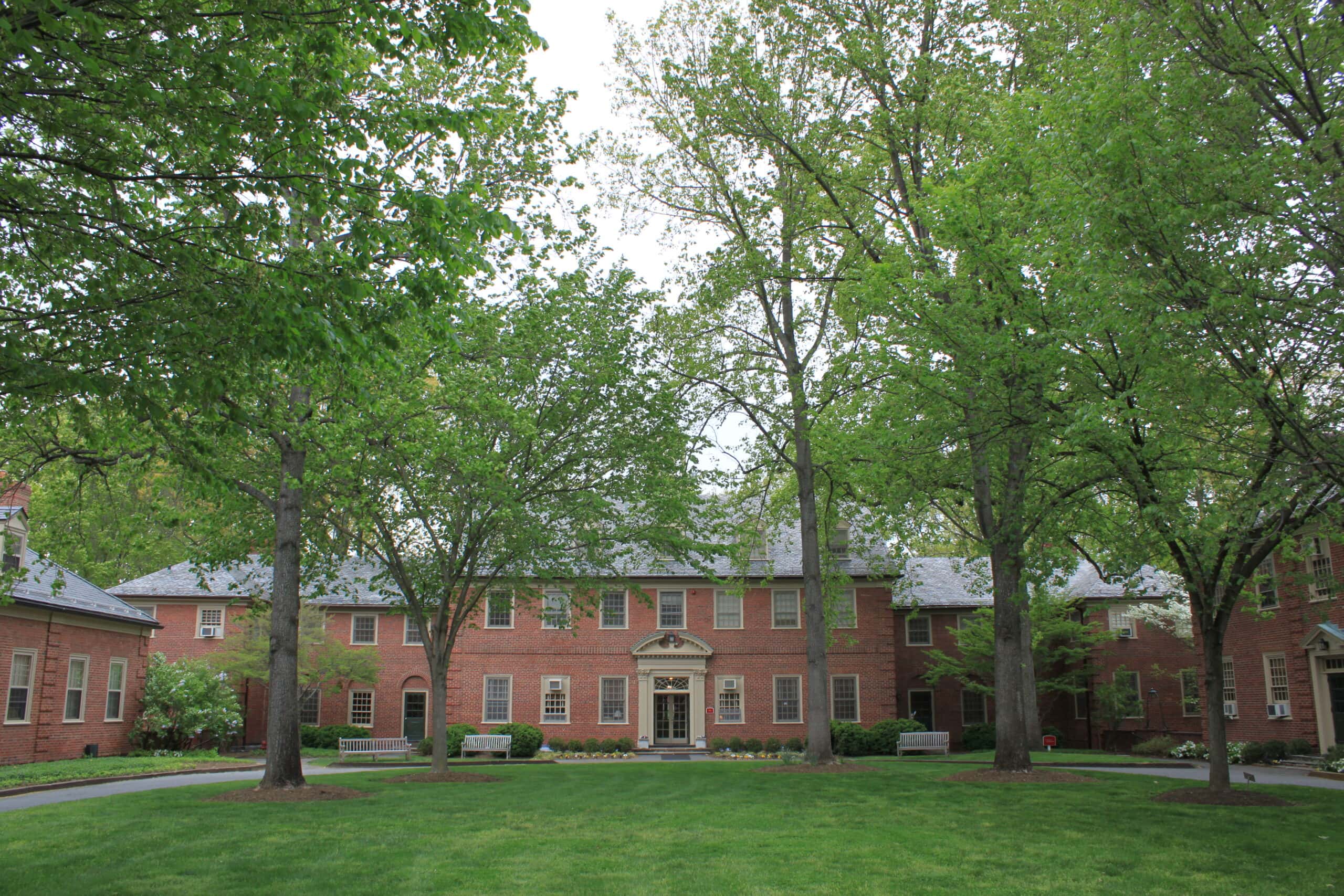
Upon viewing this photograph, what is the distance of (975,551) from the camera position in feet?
70.3

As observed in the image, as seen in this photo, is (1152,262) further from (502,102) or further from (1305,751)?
(1305,751)

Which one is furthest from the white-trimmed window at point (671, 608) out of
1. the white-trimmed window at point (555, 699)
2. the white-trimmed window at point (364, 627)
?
the white-trimmed window at point (364, 627)

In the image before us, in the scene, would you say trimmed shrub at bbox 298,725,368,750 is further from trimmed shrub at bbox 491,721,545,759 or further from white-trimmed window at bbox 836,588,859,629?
white-trimmed window at bbox 836,588,859,629

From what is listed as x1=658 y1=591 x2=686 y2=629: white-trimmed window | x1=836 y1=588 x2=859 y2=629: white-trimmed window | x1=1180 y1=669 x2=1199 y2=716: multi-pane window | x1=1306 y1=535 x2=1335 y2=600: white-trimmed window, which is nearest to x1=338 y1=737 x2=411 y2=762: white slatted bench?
x1=658 y1=591 x2=686 y2=629: white-trimmed window

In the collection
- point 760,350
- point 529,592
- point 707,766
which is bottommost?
point 707,766

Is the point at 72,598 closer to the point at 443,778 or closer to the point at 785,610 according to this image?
the point at 443,778

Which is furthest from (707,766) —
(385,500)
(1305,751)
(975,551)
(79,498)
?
(79,498)

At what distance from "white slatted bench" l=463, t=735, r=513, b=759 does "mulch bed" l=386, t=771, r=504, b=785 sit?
11.8 metres

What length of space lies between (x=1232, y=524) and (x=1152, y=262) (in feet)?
12.8

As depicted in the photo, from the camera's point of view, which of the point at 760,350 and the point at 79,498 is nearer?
the point at 79,498

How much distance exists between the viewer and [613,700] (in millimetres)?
37781

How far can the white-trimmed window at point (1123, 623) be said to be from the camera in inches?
1489

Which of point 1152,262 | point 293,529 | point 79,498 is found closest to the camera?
point 1152,262

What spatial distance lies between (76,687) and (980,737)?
29.9 metres
